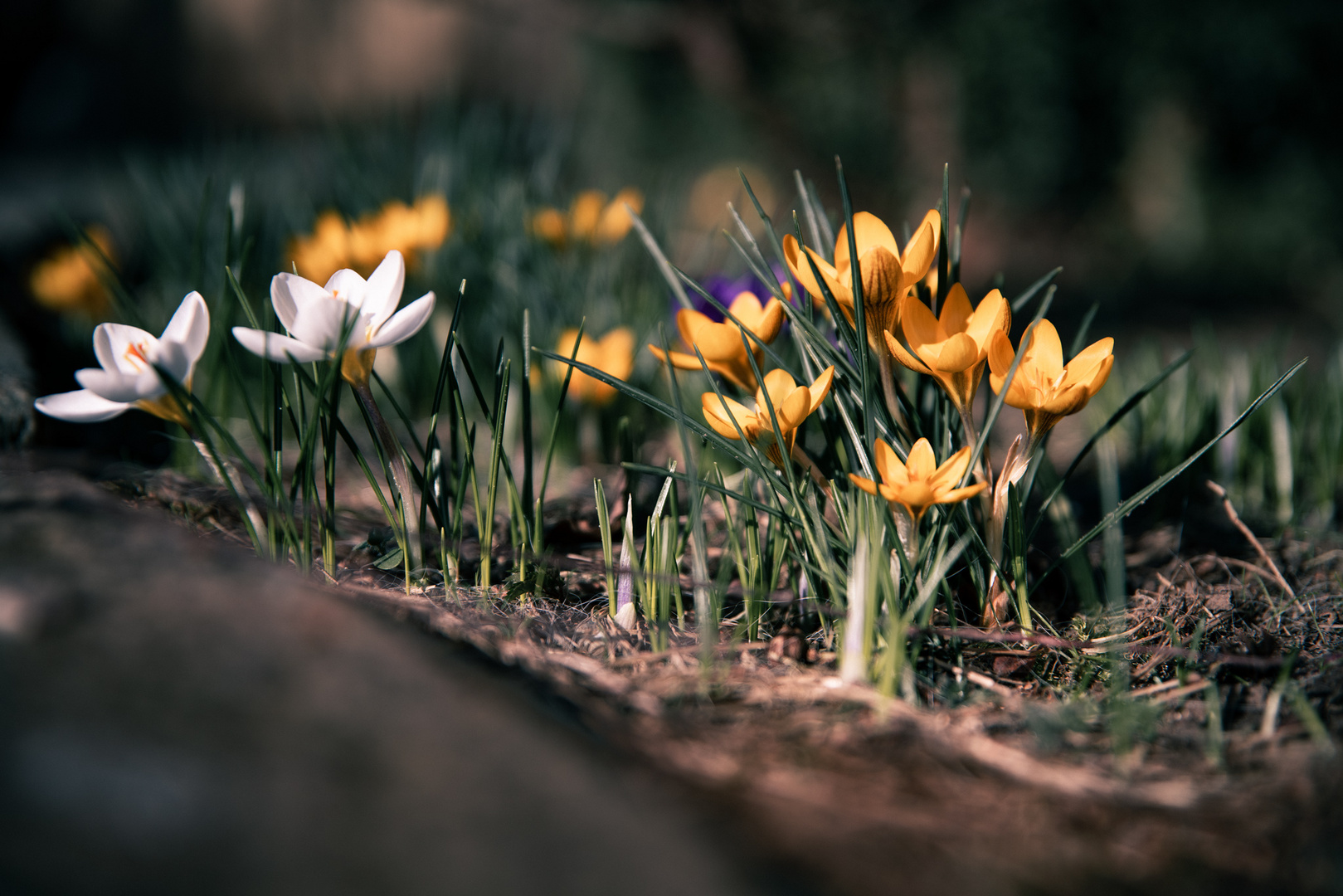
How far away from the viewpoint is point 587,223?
2.05 m

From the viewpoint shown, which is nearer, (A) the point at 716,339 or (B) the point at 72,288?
(A) the point at 716,339

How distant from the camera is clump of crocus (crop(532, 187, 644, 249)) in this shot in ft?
6.71

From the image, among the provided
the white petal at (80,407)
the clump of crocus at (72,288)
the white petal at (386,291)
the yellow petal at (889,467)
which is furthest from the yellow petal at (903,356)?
the clump of crocus at (72,288)

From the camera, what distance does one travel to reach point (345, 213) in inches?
94.7

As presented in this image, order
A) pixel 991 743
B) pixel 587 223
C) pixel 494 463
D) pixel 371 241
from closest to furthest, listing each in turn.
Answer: pixel 991 743 → pixel 494 463 → pixel 371 241 → pixel 587 223

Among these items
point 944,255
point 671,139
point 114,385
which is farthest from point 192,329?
point 671,139

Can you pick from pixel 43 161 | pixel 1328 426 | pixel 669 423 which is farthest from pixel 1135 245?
pixel 43 161

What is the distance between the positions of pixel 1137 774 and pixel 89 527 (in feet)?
3.30

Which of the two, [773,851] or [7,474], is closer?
[773,851]

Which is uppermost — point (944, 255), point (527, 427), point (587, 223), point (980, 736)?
point (587, 223)

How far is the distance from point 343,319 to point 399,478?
226 millimetres

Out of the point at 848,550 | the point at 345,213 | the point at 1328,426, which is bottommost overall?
the point at 848,550

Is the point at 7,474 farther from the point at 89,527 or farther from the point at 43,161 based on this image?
the point at 43,161

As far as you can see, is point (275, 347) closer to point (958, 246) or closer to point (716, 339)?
point (716, 339)
